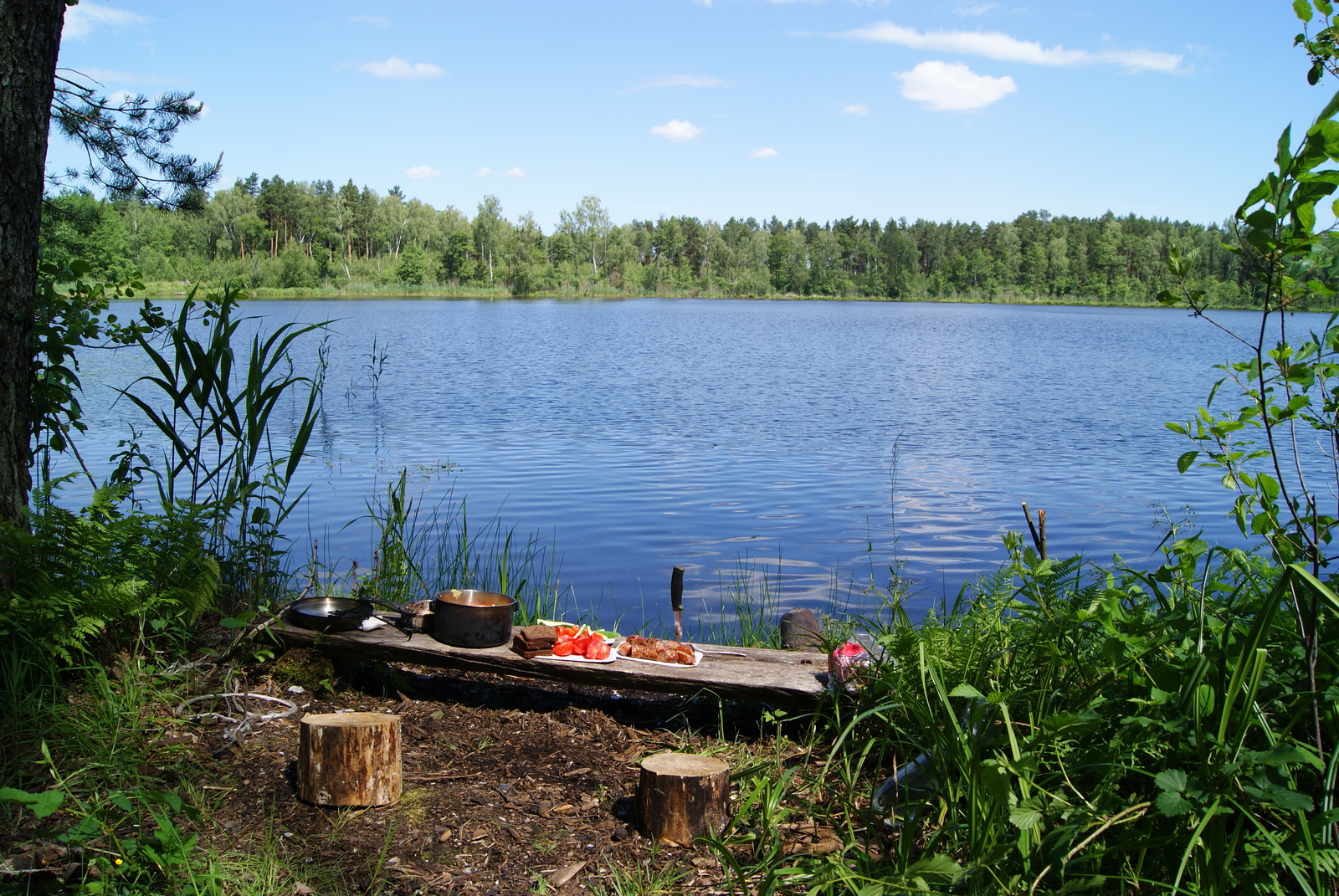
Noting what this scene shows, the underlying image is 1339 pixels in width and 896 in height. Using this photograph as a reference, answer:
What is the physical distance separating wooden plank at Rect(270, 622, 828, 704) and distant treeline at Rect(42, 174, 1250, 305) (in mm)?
49725

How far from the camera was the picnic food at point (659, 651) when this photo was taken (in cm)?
379

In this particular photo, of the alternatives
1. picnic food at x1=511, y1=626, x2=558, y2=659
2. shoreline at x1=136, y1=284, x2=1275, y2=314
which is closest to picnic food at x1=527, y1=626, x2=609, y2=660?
picnic food at x1=511, y1=626, x2=558, y2=659

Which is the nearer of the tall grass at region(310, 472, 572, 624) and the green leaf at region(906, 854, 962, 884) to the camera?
the green leaf at region(906, 854, 962, 884)

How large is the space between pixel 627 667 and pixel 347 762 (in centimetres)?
118

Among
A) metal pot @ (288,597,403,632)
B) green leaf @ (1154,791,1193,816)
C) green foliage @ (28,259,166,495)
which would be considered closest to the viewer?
green leaf @ (1154,791,1193,816)

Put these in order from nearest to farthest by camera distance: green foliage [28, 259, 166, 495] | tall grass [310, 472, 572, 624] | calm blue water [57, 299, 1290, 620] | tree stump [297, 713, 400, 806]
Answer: tree stump [297, 713, 400, 806], green foliage [28, 259, 166, 495], tall grass [310, 472, 572, 624], calm blue water [57, 299, 1290, 620]

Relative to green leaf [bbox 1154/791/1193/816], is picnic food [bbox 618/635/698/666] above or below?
below

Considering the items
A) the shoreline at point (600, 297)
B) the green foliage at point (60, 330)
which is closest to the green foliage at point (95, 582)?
the green foliage at point (60, 330)

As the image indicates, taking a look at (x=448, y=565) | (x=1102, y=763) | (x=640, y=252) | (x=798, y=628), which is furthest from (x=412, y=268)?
(x=1102, y=763)

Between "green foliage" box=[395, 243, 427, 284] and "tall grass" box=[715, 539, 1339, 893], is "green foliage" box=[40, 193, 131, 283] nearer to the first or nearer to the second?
"tall grass" box=[715, 539, 1339, 893]

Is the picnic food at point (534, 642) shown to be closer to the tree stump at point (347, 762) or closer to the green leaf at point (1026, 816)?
the tree stump at point (347, 762)

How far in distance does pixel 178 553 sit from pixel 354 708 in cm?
97

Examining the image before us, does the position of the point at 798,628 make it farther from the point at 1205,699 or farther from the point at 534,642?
the point at 1205,699

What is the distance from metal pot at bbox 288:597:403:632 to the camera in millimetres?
4043
